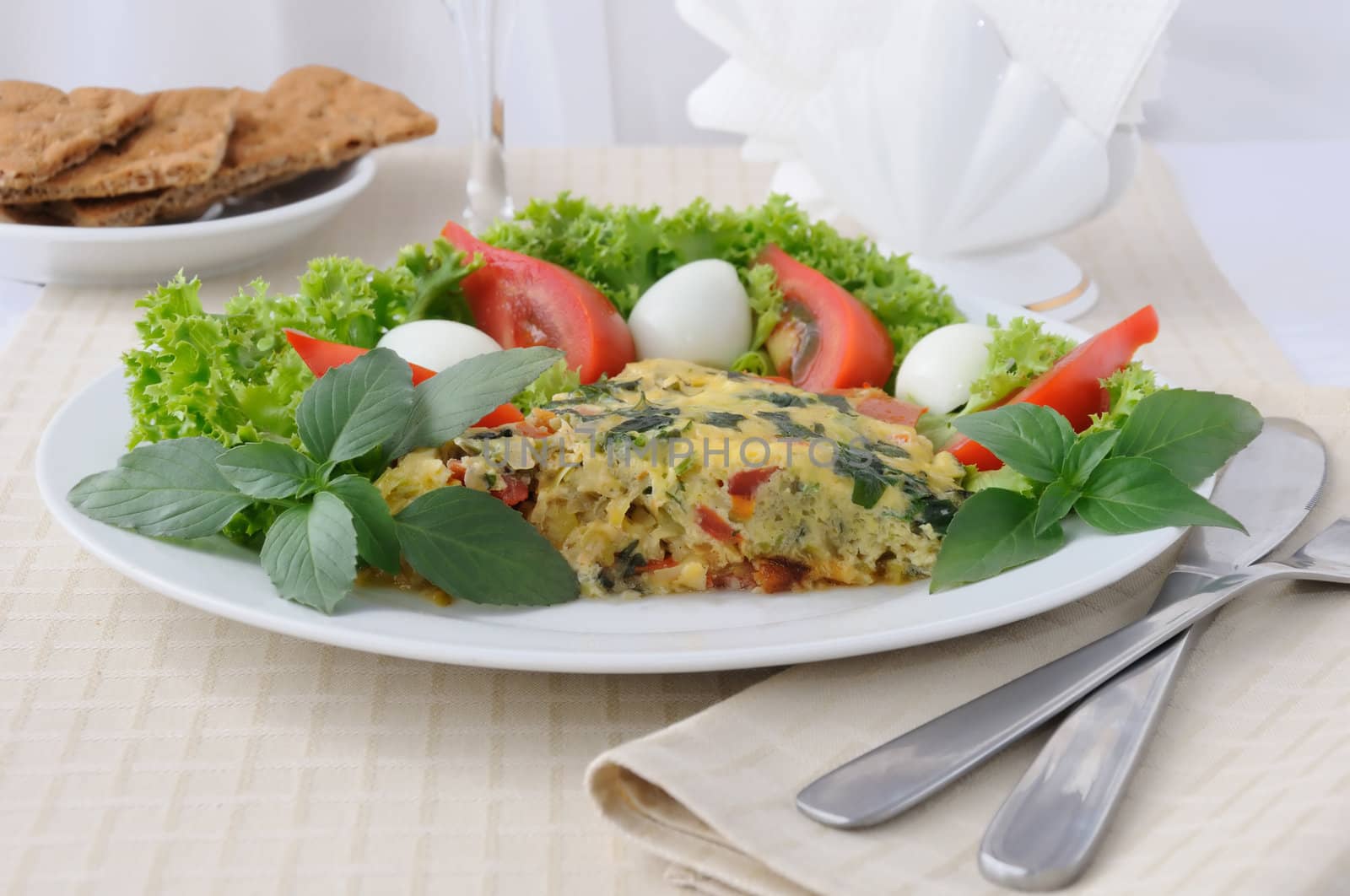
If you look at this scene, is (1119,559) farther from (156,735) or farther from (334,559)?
(156,735)

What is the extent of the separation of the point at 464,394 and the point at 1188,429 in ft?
3.52

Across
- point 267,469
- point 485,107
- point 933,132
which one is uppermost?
point 933,132

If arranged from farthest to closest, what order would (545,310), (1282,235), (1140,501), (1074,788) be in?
(1282,235)
(545,310)
(1140,501)
(1074,788)

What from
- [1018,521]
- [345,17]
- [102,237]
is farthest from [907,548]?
[345,17]

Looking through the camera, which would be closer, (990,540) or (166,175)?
(990,540)

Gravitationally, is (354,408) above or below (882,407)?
above

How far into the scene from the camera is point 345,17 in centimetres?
537

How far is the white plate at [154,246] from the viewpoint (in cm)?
306

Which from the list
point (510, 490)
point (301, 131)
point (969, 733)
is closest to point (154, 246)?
point (301, 131)

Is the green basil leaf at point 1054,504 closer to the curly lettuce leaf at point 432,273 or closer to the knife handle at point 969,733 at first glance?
the knife handle at point 969,733

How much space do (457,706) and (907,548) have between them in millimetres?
706

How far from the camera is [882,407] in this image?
2.32 m

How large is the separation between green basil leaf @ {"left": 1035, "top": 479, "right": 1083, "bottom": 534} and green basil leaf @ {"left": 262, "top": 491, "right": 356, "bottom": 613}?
3.07 feet

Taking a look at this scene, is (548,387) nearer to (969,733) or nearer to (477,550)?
(477,550)
